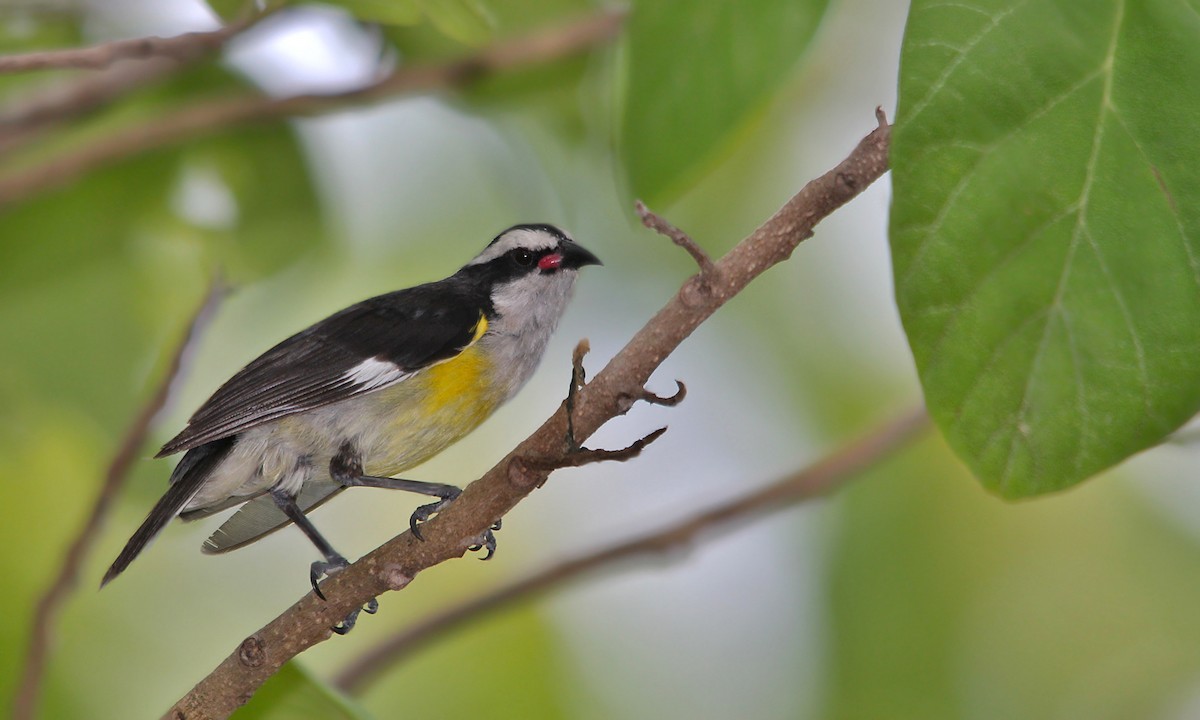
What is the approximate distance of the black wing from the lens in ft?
11.3

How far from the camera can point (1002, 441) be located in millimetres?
1878

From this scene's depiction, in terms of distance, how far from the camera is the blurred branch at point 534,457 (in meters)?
2.08

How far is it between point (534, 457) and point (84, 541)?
1152mm

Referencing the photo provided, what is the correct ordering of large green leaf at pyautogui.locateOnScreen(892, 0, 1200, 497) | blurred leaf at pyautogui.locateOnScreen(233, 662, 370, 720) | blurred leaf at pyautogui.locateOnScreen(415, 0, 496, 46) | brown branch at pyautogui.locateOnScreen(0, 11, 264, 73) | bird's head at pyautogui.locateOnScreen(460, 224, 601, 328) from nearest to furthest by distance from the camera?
large green leaf at pyautogui.locateOnScreen(892, 0, 1200, 497), brown branch at pyautogui.locateOnScreen(0, 11, 264, 73), blurred leaf at pyautogui.locateOnScreen(233, 662, 370, 720), blurred leaf at pyautogui.locateOnScreen(415, 0, 496, 46), bird's head at pyautogui.locateOnScreen(460, 224, 601, 328)

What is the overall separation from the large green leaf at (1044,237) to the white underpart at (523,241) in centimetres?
237

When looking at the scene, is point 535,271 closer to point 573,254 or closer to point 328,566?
point 573,254

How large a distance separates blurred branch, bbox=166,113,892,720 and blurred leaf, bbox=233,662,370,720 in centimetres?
15

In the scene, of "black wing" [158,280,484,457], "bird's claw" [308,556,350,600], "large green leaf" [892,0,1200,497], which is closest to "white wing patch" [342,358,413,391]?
"black wing" [158,280,484,457]

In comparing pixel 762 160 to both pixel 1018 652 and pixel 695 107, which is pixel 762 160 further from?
pixel 695 107

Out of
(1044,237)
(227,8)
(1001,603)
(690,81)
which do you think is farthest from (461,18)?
(1001,603)

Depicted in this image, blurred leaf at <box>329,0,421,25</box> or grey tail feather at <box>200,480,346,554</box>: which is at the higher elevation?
blurred leaf at <box>329,0,421,25</box>

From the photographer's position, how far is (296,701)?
9.41 feet

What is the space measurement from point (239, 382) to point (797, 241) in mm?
2052

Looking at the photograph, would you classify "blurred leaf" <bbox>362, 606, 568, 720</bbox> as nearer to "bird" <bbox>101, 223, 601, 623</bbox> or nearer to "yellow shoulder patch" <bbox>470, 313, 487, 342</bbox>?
"bird" <bbox>101, 223, 601, 623</bbox>
